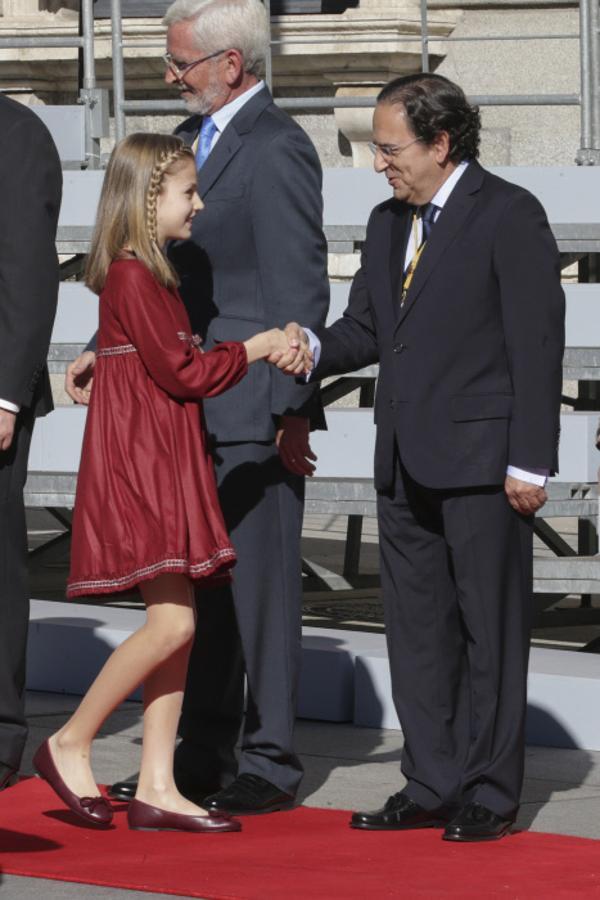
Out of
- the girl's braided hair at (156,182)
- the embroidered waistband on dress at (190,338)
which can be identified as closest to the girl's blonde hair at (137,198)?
the girl's braided hair at (156,182)

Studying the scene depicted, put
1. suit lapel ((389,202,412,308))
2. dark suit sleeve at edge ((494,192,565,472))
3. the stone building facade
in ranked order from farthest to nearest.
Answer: the stone building facade < suit lapel ((389,202,412,308)) < dark suit sleeve at edge ((494,192,565,472))

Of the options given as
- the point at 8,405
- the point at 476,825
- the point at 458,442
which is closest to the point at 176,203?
the point at 8,405

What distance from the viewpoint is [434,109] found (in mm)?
4977

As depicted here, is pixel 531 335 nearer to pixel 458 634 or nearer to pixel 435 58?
pixel 458 634

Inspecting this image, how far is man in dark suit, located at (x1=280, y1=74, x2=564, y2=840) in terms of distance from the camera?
4.92 meters

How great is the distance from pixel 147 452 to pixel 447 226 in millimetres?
794

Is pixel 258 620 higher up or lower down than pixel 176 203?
lower down

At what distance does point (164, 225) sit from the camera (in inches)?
198

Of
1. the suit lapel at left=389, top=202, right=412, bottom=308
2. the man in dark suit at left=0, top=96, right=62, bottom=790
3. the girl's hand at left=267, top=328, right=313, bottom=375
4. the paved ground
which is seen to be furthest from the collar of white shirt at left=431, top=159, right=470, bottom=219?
the paved ground

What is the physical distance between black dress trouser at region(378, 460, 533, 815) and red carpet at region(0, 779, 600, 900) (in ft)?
0.49

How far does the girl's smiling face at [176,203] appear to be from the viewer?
5.01 m

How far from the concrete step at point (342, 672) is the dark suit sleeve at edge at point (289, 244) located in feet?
4.34

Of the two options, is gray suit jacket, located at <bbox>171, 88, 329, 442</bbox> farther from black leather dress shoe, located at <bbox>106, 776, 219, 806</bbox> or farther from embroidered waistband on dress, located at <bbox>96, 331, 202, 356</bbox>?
black leather dress shoe, located at <bbox>106, 776, 219, 806</bbox>

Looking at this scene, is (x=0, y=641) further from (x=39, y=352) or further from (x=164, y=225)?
(x=164, y=225)
